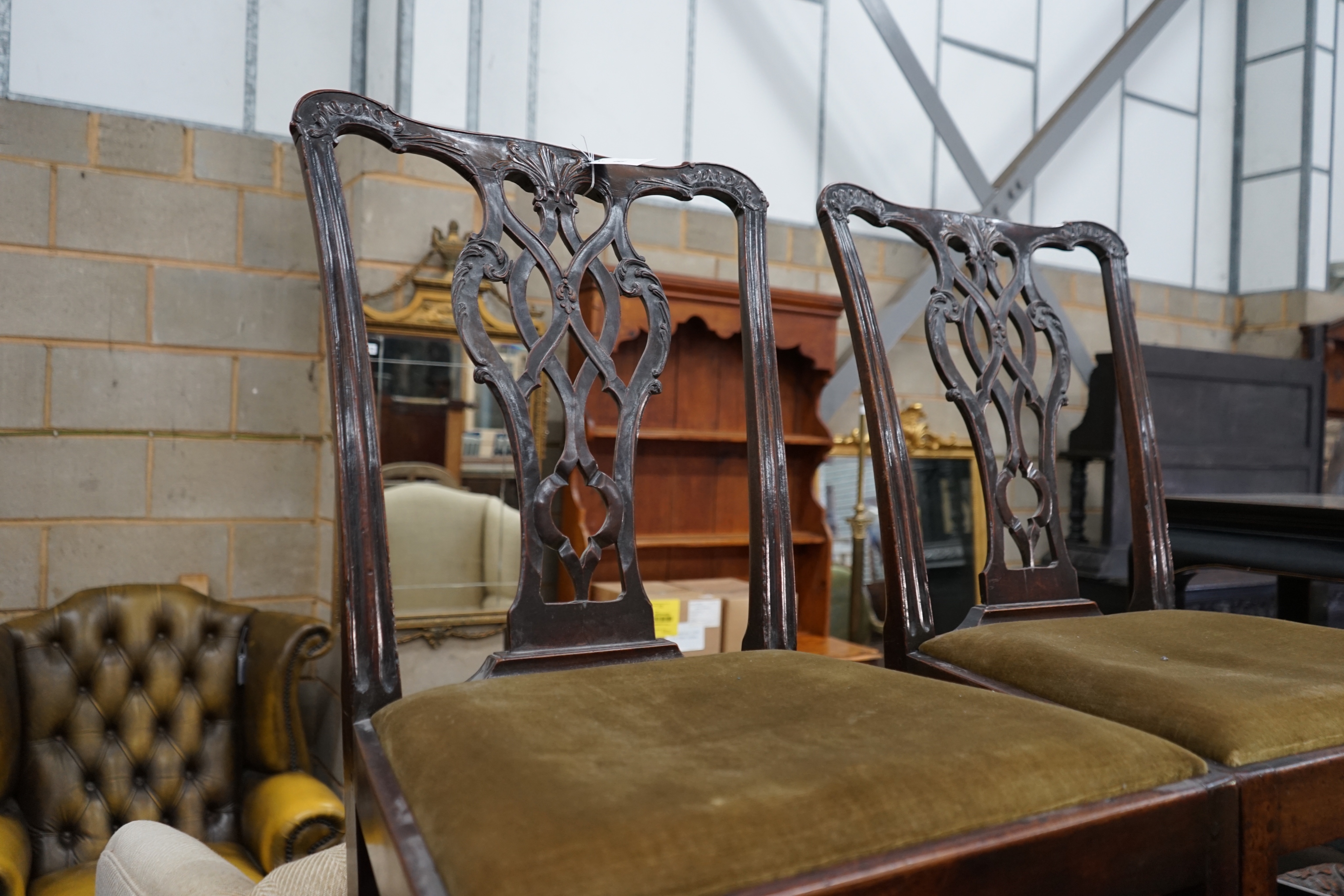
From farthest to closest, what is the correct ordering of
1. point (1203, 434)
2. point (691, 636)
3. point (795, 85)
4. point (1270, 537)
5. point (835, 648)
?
point (1203, 434)
point (795, 85)
point (835, 648)
point (691, 636)
point (1270, 537)

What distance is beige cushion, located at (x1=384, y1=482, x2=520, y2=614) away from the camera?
226 centimetres

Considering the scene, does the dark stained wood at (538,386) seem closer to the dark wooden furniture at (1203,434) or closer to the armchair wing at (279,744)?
the armchair wing at (279,744)

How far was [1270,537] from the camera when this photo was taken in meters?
1.30

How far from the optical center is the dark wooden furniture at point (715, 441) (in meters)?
2.57

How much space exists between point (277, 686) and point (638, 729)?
1748mm

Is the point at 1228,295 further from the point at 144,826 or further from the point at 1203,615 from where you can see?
the point at 144,826

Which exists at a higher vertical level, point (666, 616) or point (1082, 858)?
point (1082, 858)

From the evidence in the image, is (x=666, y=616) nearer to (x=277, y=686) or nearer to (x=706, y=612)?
(x=706, y=612)

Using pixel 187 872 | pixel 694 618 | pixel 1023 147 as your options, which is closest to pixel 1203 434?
pixel 1023 147

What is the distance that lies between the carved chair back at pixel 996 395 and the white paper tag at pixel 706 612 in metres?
1.20

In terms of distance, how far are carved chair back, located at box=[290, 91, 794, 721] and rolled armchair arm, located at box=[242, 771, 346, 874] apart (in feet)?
4.34

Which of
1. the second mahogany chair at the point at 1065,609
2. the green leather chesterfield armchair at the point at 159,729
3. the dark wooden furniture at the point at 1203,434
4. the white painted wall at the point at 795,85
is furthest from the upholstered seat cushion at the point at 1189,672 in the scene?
the dark wooden furniture at the point at 1203,434

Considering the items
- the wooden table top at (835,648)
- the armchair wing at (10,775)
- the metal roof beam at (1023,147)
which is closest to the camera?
the armchair wing at (10,775)

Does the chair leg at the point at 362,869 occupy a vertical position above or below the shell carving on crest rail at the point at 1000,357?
below
